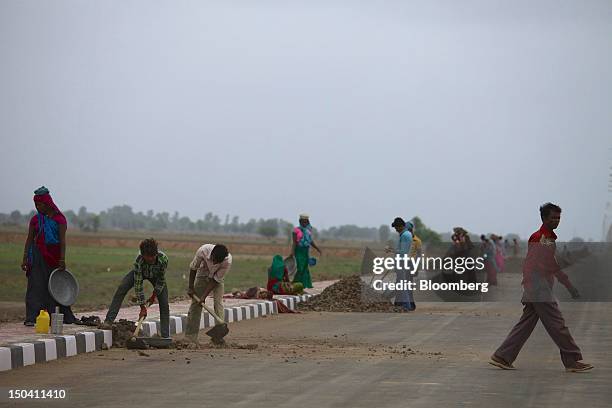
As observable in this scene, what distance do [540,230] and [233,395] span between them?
4.33 metres

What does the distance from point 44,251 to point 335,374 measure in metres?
5.98

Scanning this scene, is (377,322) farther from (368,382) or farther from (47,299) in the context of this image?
(368,382)

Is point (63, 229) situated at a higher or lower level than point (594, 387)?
higher

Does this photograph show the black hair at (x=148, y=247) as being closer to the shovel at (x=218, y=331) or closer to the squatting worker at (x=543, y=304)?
the shovel at (x=218, y=331)

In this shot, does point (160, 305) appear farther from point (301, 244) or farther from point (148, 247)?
point (301, 244)

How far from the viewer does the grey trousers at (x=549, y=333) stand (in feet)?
40.5

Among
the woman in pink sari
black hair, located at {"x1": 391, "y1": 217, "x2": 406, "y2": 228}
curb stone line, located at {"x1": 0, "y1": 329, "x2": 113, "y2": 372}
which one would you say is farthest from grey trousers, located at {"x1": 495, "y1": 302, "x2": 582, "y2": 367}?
black hair, located at {"x1": 391, "y1": 217, "x2": 406, "y2": 228}

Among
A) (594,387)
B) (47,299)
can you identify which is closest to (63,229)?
(47,299)

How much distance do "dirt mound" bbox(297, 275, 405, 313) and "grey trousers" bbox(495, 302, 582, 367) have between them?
11.1 m

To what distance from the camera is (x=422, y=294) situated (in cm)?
3053

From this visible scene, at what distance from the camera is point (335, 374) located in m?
11.7

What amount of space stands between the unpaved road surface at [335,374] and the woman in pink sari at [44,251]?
226 cm

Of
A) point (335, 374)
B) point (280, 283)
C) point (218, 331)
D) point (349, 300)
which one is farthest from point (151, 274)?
point (280, 283)

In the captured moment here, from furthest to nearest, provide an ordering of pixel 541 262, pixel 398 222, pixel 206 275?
pixel 398 222 < pixel 206 275 < pixel 541 262
